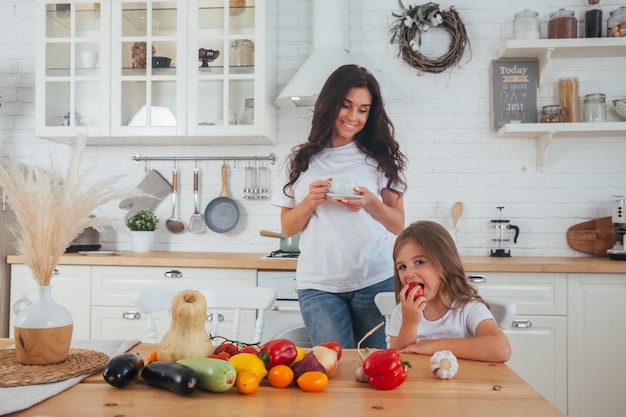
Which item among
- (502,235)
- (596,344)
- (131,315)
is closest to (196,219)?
(131,315)

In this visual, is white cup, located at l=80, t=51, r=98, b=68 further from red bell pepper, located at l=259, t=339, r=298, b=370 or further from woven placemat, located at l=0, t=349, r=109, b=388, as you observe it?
red bell pepper, located at l=259, t=339, r=298, b=370

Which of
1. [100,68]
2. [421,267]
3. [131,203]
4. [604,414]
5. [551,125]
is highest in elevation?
[100,68]

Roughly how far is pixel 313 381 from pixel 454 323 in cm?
63

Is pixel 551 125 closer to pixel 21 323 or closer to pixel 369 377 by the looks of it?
pixel 369 377

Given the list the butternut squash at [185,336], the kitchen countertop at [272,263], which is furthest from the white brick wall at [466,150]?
the butternut squash at [185,336]

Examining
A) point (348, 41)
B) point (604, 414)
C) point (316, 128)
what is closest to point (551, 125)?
point (348, 41)

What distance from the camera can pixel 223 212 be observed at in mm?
3451

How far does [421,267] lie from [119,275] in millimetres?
1823

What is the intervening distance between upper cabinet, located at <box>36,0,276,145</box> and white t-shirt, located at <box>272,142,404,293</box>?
1.22m

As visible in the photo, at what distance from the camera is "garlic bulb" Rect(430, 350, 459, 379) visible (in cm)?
112

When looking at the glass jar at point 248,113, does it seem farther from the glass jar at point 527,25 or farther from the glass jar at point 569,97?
the glass jar at point 569,97

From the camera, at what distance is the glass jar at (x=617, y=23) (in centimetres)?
313

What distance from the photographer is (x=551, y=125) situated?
3.08m

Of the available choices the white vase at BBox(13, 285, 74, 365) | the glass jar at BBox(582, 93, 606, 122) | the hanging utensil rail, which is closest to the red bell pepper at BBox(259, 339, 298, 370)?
the white vase at BBox(13, 285, 74, 365)
